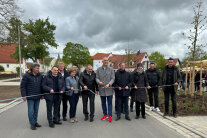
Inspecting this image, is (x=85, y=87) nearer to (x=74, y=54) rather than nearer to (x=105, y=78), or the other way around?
(x=105, y=78)

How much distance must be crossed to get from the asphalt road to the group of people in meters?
0.26

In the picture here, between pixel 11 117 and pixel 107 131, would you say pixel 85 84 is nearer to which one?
pixel 107 131

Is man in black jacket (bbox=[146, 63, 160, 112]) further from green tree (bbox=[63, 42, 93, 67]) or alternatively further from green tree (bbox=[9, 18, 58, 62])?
green tree (bbox=[63, 42, 93, 67])

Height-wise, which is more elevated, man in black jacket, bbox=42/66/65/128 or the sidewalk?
man in black jacket, bbox=42/66/65/128

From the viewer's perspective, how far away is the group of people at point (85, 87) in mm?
4969

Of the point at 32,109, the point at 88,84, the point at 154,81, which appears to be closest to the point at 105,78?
the point at 88,84

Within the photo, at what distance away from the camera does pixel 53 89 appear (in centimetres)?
528

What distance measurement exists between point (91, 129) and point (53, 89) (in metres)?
1.67

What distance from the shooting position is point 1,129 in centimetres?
492

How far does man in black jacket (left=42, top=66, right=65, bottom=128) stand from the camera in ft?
16.6

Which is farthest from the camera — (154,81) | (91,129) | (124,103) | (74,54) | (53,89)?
(74,54)

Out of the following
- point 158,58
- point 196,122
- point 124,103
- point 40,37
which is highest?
point 40,37

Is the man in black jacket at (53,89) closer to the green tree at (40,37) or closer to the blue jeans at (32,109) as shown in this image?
the blue jeans at (32,109)

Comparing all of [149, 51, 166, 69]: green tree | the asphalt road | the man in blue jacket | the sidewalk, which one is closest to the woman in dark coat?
the asphalt road
